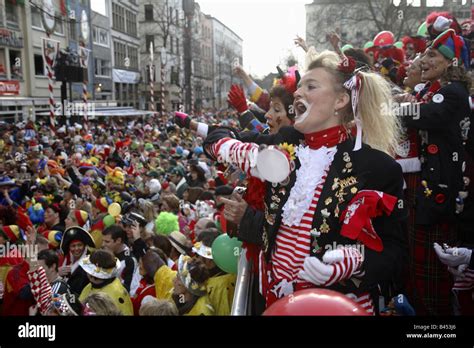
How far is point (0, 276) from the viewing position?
3012mm

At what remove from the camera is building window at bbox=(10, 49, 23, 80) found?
9216 mm

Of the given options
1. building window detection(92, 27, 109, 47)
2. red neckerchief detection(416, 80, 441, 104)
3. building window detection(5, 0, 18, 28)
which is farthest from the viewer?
building window detection(92, 27, 109, 47)

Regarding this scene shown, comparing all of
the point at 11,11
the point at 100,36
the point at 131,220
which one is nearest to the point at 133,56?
the point at 100,36

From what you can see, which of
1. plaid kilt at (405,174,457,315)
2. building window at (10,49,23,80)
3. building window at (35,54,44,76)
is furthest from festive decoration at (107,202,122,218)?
building window at (35,54,44,76)

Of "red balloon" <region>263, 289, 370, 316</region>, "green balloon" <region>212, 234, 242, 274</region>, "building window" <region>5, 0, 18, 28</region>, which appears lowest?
"green balloon" <region>212, 234, 242, 274</region>

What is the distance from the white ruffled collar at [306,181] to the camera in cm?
148

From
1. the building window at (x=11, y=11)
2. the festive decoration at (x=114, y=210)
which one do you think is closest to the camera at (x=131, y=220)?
the festive decoration at (x=114, y=210)

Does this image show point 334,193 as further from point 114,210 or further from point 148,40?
point 148,40

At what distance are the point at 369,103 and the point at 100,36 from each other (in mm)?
10543

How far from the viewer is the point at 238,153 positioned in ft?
4.75

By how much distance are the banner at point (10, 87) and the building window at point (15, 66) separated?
174 millimetres

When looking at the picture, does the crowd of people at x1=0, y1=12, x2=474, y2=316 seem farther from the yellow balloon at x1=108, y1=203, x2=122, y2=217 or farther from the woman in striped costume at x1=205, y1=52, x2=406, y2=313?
the yellow balloon at x1=108, y1=203, x2=122, y2=217

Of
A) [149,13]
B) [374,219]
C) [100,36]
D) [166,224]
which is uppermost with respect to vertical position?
[149,13]

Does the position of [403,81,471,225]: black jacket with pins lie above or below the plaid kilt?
above
